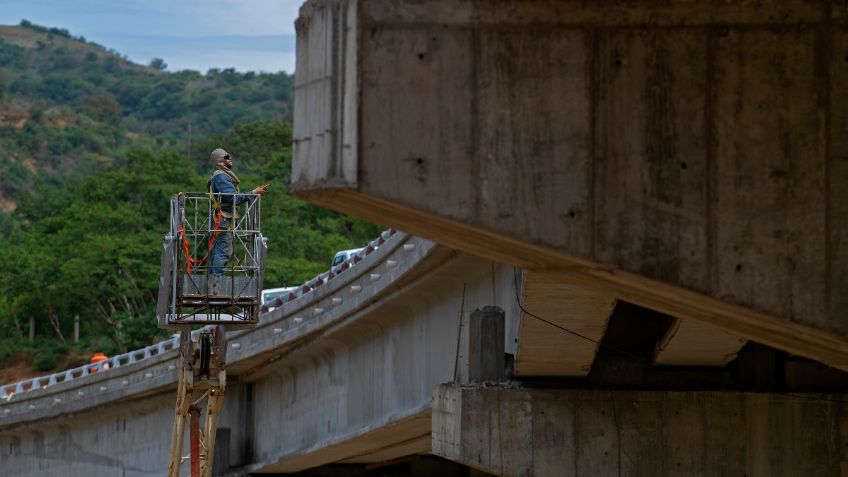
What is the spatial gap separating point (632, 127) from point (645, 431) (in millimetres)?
8695

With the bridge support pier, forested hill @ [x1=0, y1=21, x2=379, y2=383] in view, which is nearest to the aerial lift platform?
the bridge support pier

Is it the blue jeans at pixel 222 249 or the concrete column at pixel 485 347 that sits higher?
the blue jeans at pixel 222 249

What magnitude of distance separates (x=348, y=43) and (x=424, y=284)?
43.1 ft

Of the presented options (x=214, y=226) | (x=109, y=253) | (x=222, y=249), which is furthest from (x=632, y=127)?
(x=109, y=253)

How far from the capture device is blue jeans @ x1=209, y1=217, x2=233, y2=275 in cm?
2381

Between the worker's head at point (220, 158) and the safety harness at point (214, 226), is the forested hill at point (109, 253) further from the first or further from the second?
the worker's head at point (220, 158)

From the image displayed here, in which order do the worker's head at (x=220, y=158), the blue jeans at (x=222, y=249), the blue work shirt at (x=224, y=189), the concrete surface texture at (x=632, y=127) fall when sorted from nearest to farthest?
the concrete surface texture at (x=632, y=127)
the worker's head at (x=220, y=158)
the blue work shirt at (x=224, y=189)
the blue jeans at (x=222, y=249)

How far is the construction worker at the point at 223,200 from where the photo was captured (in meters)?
22.5

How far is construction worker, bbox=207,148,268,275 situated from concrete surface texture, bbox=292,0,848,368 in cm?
1206

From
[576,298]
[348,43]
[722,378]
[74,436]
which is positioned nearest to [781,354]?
[722,378]

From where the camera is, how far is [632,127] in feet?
33.4

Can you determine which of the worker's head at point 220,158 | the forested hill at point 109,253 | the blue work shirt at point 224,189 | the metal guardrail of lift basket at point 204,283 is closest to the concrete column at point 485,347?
the worker's head at point 220,158

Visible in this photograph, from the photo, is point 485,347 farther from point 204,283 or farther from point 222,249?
point 204,283

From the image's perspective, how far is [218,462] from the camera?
3381 centimetres
